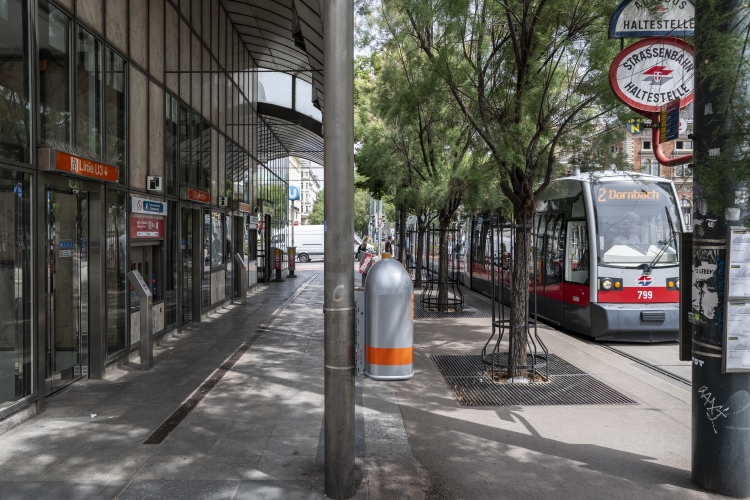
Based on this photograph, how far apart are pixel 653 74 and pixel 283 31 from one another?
13.8 m

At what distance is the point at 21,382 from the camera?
6422mm

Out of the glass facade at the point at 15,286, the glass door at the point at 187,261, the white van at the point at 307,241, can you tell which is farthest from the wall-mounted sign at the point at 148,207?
the white van at the point at 307,241

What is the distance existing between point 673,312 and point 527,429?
21.2 ft

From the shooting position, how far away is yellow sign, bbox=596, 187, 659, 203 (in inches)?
470

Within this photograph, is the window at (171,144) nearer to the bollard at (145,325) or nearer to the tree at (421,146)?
the bollard at (145,325)

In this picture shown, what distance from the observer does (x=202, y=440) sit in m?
5.80

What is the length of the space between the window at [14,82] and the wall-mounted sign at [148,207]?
Result: 3392 millimetres

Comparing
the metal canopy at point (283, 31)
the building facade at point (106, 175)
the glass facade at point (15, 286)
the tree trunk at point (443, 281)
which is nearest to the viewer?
the glass facade at point (15, 286)

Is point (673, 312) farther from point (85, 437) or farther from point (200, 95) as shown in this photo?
point (200, 95)

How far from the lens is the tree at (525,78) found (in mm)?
8102

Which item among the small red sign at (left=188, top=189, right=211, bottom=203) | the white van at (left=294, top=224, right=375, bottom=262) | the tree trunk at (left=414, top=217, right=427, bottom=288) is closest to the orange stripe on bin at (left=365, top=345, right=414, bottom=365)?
the small red sign at (left=188, top=189, right=211, bottom=203)

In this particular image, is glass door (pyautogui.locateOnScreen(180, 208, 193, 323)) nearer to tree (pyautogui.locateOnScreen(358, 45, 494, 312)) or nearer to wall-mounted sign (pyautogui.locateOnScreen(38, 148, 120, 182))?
wall-mounted sign (pyautogui.locateOnScreen(38, 148, 120, 182))

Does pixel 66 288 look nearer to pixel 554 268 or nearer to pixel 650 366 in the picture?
pixel 650 366

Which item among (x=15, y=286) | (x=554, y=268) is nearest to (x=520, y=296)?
(x=554, y=268)
